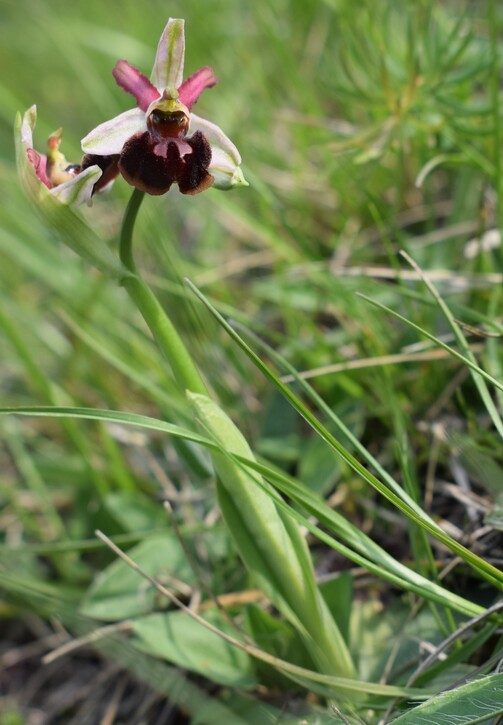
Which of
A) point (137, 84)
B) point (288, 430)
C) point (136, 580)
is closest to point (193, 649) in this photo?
point (136, 580)

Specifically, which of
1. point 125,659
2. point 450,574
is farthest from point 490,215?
point 125,659

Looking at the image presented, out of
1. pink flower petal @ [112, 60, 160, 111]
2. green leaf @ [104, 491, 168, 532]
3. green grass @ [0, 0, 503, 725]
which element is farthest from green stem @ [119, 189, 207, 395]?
green leaf @ [104, 491, 168, 532]

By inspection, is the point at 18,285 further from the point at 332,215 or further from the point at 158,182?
the point at 158,182

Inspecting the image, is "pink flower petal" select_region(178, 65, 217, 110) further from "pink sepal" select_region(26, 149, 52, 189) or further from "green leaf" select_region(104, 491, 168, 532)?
"green leaf" select_region(104, 491, 168, 532)

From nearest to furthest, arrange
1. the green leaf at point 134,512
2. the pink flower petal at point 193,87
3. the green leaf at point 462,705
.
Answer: the green leaf at point 462,705 < the pink flower petal at point 193,87 < the green leaf at point 134,512

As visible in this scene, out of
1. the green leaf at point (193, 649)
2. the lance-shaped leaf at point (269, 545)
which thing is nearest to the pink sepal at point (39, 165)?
the lance-shaped leaf at point (269, 545)

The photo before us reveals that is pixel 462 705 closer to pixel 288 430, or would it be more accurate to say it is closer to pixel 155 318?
pixel 155 318

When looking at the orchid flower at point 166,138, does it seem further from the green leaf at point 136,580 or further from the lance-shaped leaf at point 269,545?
the green leaf at point 136,580
